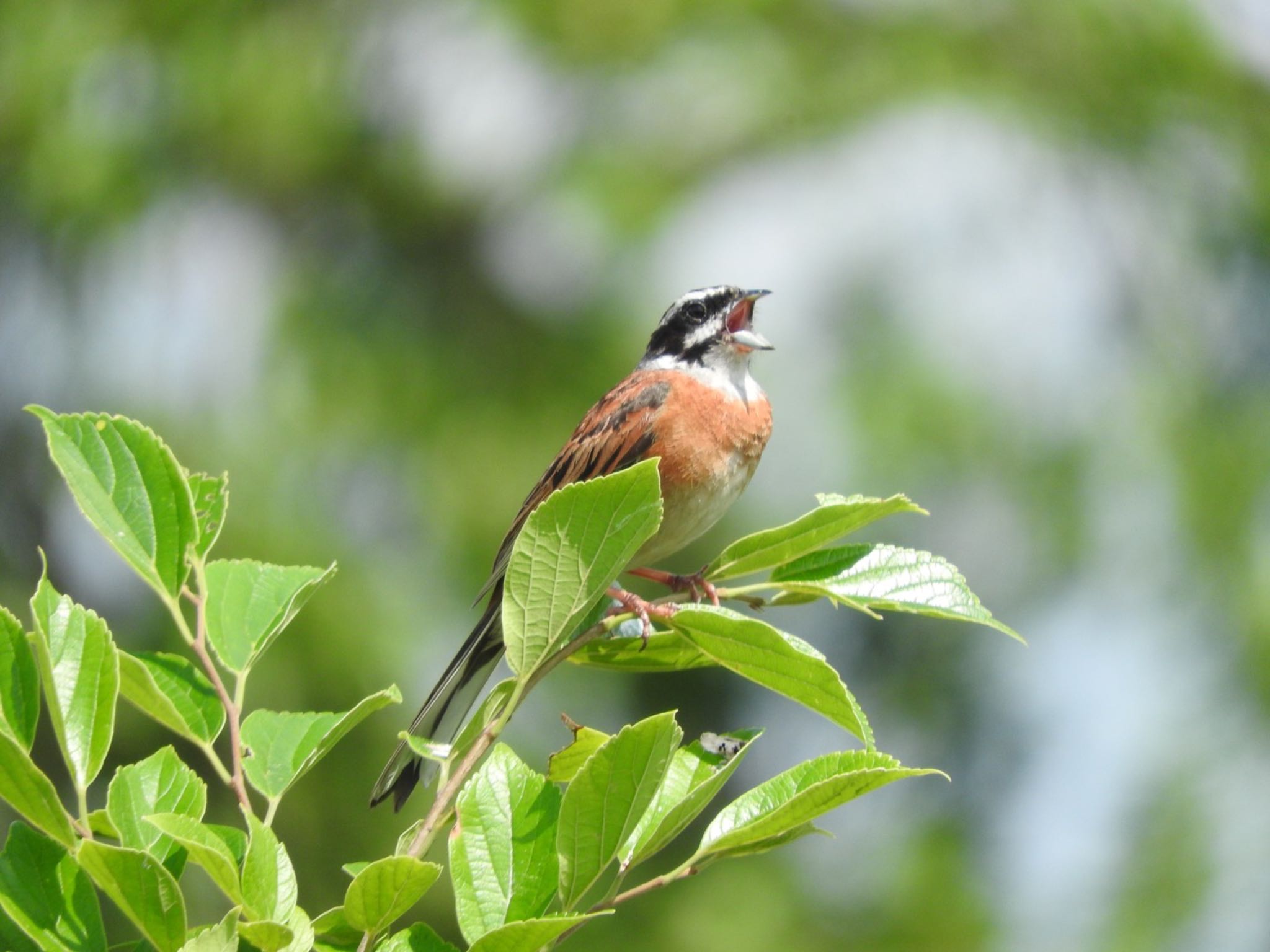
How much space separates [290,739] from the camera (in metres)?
1.33

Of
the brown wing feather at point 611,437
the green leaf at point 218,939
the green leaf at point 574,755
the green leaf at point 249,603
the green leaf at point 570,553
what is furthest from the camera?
the brown wing feather at point 611,437

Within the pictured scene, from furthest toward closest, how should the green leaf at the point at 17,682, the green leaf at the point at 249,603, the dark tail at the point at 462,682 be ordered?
the dark tail at the point at 462,682, the green leaf at the point at 249,603, the green leaf at the point at 17,682

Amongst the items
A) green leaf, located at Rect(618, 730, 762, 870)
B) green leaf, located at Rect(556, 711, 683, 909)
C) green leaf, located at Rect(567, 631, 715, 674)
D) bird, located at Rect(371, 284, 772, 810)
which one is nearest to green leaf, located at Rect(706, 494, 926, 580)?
green leaf, located at Rect(567, 631, 715, 674)

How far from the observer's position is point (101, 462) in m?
1.28

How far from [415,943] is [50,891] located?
0.31 m

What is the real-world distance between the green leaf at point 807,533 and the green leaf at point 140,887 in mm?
697

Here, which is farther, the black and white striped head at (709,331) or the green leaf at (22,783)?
the black and white striped head at (709,331)

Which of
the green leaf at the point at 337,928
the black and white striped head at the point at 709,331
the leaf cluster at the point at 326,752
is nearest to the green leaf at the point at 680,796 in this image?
the leaf cluster at the point at 326,752

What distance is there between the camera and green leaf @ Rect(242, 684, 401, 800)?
1249mm

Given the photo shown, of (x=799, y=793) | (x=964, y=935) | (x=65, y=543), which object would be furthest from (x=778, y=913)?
(x=799, y=793)

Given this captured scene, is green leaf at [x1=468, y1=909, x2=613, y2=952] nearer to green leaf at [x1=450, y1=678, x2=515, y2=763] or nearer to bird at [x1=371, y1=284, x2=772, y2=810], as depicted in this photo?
green leaf at [x1=450, y1=678, x2=515, y2=763]

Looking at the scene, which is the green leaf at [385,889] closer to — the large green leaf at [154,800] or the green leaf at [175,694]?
Result: the large green leaf at [154,800]

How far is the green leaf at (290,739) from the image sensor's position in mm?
1249

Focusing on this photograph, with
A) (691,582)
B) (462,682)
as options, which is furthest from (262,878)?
(462,682)
